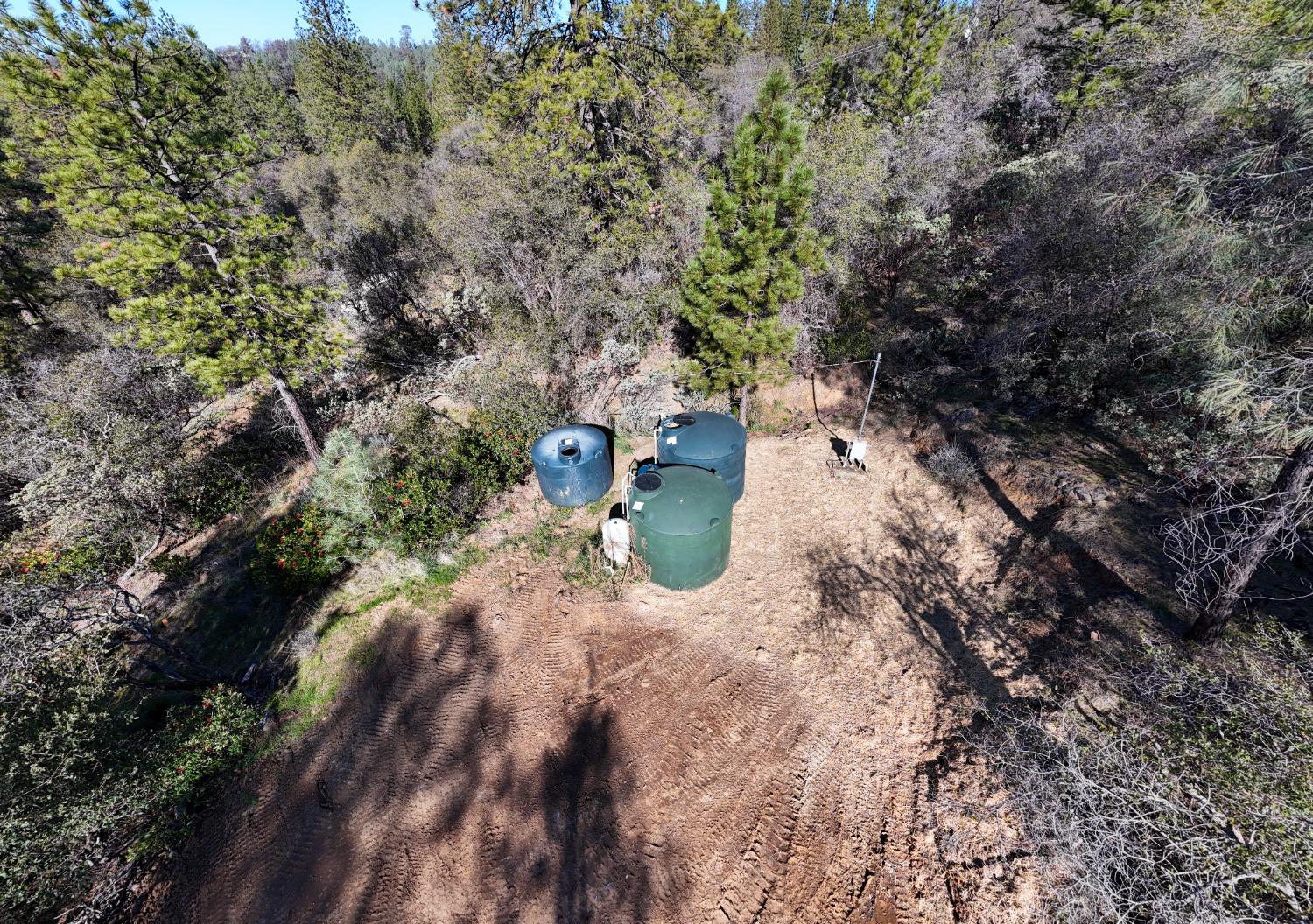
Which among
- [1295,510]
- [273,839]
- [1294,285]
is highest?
[1294,285]

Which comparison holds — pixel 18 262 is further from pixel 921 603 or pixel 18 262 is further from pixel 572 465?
pixel 921 603

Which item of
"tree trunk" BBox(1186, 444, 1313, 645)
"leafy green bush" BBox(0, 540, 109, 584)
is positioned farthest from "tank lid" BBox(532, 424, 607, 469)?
"tree trunk" BBox(1186, 444, 1313, 645)

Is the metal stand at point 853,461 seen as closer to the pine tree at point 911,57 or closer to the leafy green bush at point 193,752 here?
the leafy green bush at point 193,752

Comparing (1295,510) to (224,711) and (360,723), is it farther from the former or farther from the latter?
(224,711)

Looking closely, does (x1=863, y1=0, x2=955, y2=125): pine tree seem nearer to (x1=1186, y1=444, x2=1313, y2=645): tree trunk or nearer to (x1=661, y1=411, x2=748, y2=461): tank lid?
(x1=661, y1=411, x2=748, y2=461): tank lid

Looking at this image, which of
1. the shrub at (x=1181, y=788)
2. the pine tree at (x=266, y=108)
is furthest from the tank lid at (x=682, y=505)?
the pine tree at (x=266, y=108)

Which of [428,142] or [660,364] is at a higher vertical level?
[428,142]

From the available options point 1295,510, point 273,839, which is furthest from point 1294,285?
point 273,839
